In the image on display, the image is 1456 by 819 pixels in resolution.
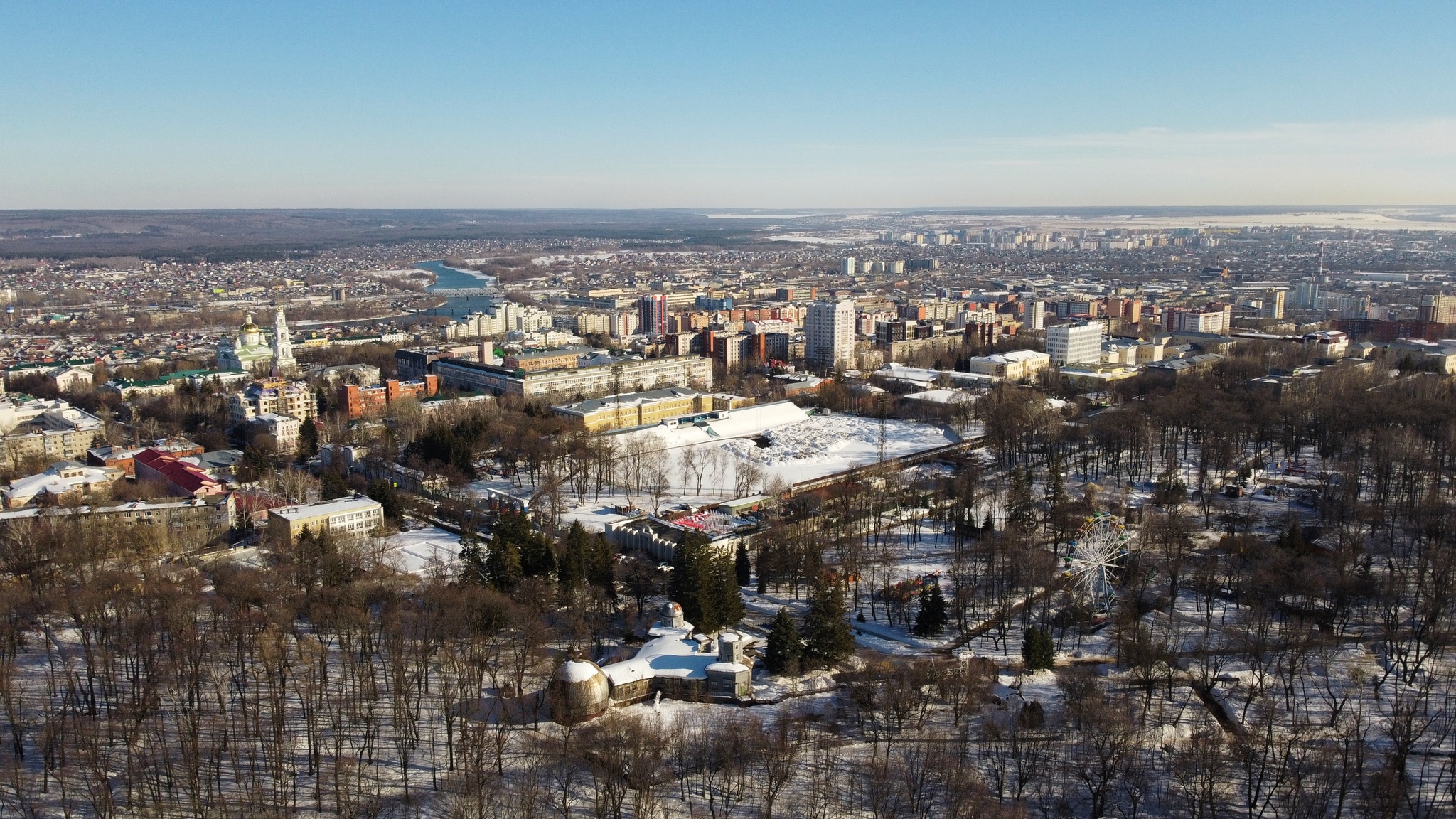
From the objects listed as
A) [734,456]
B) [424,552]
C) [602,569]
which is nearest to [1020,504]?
[734,456]

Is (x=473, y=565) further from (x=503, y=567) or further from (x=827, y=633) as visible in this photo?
(x=827, y=633)

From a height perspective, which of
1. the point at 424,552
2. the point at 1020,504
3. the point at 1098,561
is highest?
the point at 1098,561

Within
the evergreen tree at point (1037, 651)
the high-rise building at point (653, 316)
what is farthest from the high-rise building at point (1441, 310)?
the evergreen tree at point (1037, 651)

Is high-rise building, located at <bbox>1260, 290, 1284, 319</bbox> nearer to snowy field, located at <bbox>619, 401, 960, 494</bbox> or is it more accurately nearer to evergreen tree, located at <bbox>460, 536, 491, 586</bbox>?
snowy field, located at <bbox>619, 401, 960, 494</bbox>

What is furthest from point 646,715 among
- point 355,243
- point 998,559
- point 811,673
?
point 355,243

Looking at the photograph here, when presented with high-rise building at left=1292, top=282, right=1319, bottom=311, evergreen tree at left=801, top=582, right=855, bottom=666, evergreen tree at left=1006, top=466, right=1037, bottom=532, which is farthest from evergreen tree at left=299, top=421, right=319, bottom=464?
high-rise building at left=1292, top=282, right=1319, bottom=311

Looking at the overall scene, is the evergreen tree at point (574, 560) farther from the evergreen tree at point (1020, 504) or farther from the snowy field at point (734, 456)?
the evergreen tree at point (1020, 504)
